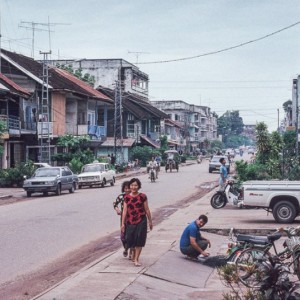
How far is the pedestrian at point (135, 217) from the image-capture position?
38.4ft

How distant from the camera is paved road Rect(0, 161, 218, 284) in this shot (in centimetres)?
1328

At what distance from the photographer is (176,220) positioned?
20250 millimetres

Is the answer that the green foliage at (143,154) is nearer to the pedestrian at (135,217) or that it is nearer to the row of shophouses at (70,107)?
the row of shophouses at (70,107)

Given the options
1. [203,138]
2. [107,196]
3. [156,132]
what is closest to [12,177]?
[107,196]

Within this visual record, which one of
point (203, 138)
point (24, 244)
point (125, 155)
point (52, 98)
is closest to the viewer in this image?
point (24, 244)

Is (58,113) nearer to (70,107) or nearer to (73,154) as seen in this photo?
(70,107)

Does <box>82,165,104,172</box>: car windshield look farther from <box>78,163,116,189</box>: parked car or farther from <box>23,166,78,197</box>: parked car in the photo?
<box>23,166,78,197</box>: parked car

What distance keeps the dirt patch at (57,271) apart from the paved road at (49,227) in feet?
0.80

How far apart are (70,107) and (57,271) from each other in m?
46.3

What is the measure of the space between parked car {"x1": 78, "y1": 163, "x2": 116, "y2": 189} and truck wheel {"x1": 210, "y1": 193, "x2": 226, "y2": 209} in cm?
1406

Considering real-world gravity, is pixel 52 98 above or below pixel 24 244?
above

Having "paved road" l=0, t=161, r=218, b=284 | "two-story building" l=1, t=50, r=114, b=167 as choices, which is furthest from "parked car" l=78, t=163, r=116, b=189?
"paved road" l=0, t=161, r=218, b=284

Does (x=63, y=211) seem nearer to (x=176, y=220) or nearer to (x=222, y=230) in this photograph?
(x=176, y=220)

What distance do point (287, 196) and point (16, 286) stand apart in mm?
10267
